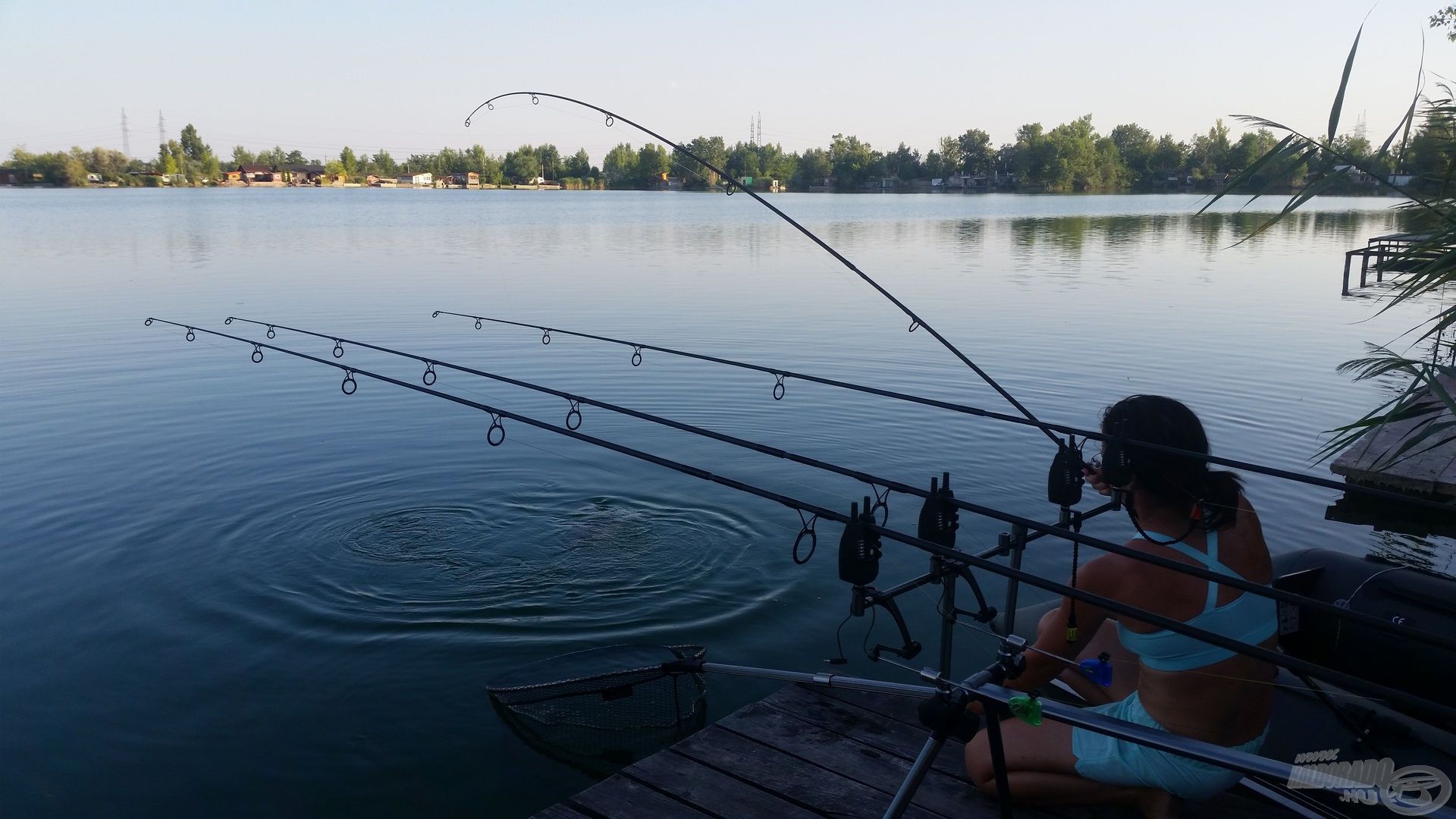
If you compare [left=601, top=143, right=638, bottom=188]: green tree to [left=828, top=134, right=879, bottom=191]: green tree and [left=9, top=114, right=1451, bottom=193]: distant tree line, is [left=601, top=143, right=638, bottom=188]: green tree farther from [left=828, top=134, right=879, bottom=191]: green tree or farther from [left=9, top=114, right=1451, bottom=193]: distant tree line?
[left=828, top=134, right=879, bottom=191]: green tree

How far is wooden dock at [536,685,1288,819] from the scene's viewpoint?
10.9 feet

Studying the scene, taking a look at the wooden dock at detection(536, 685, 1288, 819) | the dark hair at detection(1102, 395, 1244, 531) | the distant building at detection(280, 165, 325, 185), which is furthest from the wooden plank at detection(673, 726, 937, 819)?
the distant building at detection(280, 165, 325, 185)

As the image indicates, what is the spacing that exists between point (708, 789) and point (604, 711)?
3.65 feet

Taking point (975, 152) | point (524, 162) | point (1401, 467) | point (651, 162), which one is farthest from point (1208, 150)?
point (1401, 467)

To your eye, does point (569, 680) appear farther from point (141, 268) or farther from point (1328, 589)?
point (141, 268)

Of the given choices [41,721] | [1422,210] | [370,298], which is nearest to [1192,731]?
[1422,210]

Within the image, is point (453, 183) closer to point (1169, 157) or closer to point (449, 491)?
point (1169, 157)

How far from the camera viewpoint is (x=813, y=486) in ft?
26.5

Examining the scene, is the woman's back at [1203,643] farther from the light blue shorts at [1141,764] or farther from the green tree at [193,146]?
the green tree at [193,146]

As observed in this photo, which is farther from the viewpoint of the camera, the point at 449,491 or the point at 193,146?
the point at 193,146

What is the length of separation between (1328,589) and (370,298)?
17.2 metres

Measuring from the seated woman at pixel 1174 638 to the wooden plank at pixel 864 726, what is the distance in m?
0.55

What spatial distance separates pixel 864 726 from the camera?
3.94m

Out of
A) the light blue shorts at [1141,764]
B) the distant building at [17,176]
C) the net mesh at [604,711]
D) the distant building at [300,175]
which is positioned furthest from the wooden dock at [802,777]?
the distant building at [300,175]
